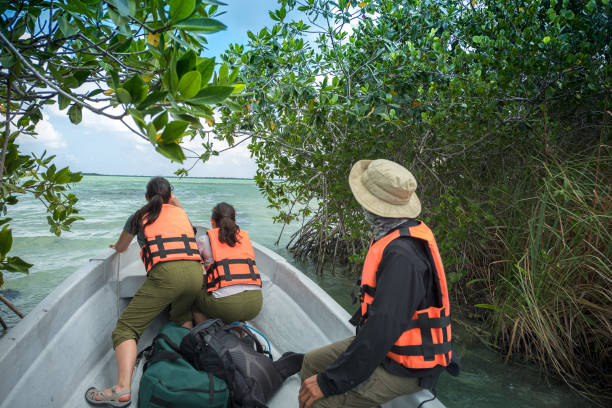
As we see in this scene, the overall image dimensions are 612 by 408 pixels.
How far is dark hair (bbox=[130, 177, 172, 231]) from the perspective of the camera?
2.44 metres

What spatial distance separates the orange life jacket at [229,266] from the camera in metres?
Result: 2.49

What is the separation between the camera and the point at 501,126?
3248 millimetres

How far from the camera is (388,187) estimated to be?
1.46m

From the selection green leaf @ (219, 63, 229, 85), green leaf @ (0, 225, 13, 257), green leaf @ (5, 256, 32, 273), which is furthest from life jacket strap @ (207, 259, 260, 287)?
green leaf @ (219, 63, 229, 85)

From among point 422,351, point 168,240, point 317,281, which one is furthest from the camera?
point 317,281

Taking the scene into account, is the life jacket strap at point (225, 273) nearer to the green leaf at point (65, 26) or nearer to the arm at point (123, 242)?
the arm at point (123, 242)

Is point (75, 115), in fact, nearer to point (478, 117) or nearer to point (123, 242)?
point (123, 242)

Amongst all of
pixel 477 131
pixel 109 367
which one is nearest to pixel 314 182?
pixel 477 131

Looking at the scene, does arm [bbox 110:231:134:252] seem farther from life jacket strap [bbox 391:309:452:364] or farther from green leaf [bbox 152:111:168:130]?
life jacket strap [bbox 391:309:452:364]

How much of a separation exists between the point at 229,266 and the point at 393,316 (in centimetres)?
158

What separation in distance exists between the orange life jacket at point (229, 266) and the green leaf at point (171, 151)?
174cm

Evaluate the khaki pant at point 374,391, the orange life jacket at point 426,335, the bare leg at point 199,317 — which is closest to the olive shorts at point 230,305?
the bare leg at point 199,317

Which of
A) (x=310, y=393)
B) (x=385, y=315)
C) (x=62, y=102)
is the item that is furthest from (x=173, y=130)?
(x=310, y=393)

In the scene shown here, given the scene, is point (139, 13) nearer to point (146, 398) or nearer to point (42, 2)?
point (42, 2)
